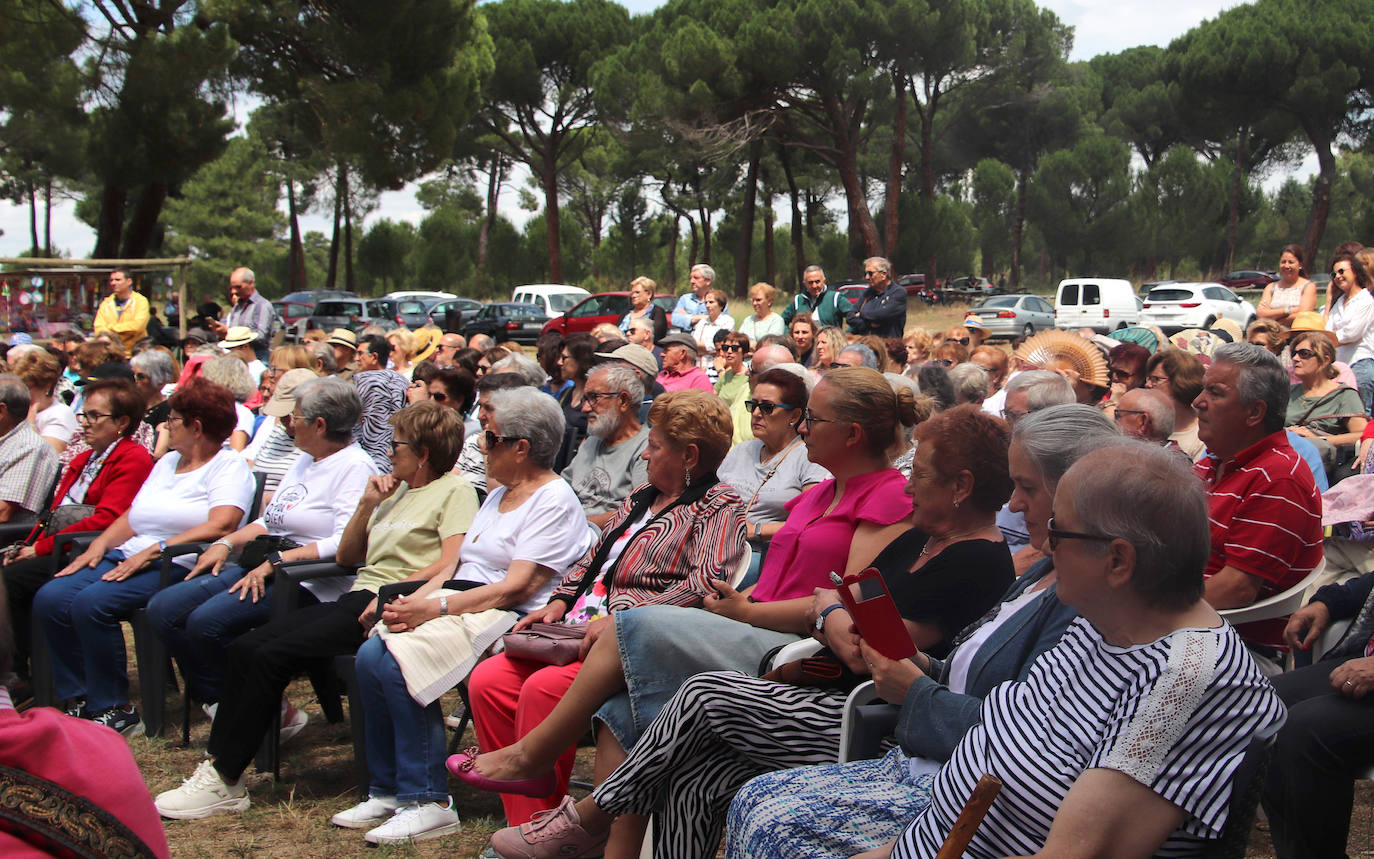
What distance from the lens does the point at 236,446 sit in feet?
21.6

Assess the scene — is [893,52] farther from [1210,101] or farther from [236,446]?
[236,446]

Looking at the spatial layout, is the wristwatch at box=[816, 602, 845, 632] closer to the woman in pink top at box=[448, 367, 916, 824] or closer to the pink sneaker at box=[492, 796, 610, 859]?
the woman in pink top at box=[448, 367, 916, 824]

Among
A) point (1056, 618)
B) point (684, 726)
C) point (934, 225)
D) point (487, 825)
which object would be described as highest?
point (934, 225)

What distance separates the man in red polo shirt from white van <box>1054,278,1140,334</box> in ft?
74.8

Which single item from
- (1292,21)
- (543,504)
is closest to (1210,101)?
(1292,21)

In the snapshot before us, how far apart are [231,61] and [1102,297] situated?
1817 cm

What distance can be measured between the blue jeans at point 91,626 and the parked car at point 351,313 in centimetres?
1977

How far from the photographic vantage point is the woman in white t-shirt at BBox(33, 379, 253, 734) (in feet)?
15.2

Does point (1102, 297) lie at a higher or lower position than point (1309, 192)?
lower

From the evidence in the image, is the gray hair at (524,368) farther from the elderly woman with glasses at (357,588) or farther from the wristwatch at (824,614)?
the wristwatch at (824,614)

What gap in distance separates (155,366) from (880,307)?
4.96 metres

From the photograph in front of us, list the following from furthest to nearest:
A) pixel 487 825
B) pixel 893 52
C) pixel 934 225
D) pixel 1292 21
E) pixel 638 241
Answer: pixel 638 241 < pixel 934 225 < pixel 1292 21 < pixel 893 52 < pixel 487 825

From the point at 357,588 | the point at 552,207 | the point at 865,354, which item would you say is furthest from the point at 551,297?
the point at 357,588

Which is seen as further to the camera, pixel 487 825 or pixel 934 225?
pixel 934 225
